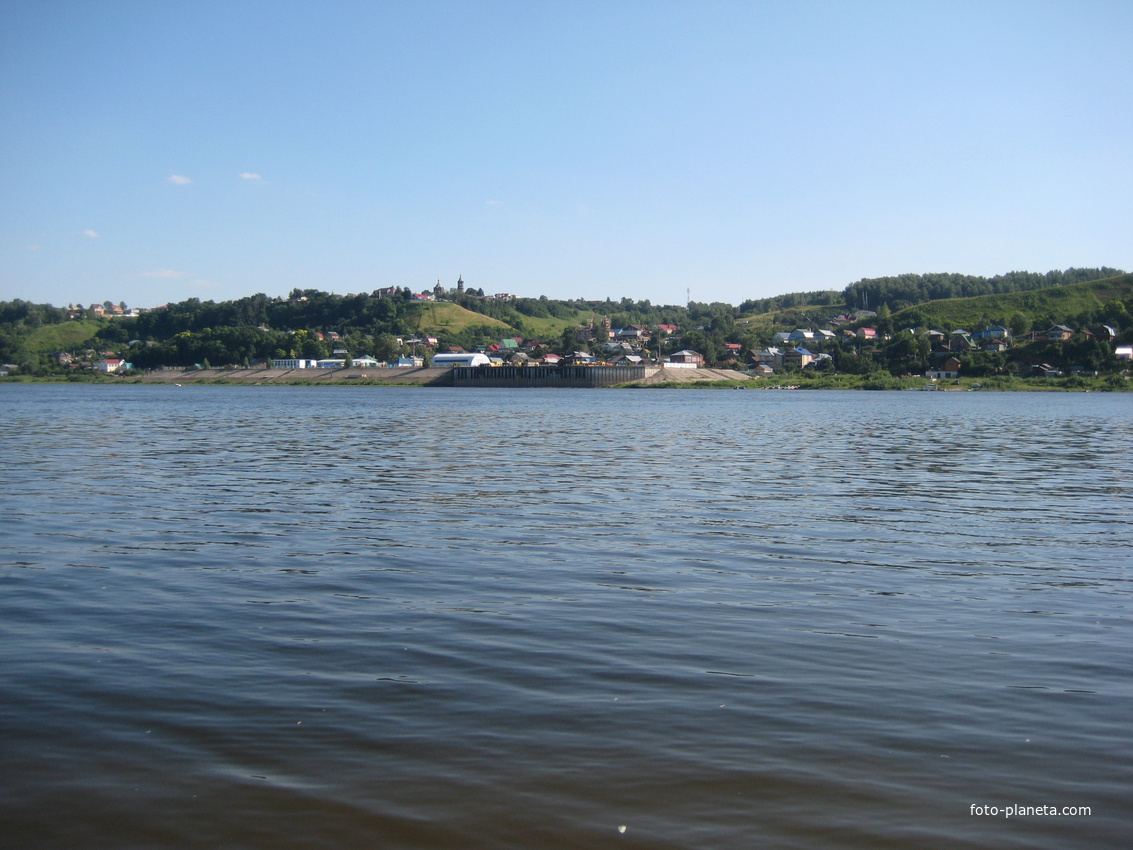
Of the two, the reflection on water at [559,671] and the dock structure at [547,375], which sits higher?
the dock structure at [547,375]

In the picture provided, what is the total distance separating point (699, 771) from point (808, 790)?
2.47ft

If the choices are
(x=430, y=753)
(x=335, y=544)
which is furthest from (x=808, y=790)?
(x=335, y=544)

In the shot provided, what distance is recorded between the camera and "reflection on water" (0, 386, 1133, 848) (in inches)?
236

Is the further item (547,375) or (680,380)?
(547,375)

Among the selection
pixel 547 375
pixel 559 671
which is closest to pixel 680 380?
pixel 547 375

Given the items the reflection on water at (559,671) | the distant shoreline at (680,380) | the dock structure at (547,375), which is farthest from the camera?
the dock structure at (547,375)

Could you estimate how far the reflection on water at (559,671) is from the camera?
600 centimetres

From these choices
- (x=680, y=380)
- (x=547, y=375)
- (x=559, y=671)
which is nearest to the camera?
(x=559, y=671)

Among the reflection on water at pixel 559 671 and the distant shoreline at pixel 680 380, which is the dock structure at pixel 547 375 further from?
the reflection on water at pixel 559 671

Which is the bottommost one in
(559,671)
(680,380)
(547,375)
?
(559,671)

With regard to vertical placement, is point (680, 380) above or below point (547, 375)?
below

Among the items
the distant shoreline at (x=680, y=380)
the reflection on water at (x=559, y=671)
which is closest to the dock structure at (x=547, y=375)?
the distant shoreline at (x=680, y=380)

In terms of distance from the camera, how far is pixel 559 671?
28.4 feet

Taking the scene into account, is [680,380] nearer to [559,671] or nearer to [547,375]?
[547,375]
